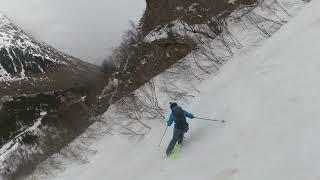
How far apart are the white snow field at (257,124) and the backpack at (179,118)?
924 millimetres

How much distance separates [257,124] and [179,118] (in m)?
3.29

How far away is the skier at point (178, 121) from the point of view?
19594 millimetres

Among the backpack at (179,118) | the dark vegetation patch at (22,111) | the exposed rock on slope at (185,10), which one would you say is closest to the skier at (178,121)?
the backpack at (179,118)

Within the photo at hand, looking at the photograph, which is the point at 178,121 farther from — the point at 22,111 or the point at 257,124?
the point at 22,111

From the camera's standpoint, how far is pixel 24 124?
150500mm

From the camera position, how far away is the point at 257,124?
1750cm

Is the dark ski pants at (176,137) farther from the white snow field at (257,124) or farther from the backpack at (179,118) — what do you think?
the white snow field at (257,124)

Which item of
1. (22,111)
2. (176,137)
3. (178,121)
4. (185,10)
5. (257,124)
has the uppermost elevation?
(185,10)

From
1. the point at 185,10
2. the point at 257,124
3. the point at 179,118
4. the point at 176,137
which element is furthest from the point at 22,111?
the point at 257,124

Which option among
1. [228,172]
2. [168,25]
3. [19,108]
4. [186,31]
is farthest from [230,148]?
[19,108]

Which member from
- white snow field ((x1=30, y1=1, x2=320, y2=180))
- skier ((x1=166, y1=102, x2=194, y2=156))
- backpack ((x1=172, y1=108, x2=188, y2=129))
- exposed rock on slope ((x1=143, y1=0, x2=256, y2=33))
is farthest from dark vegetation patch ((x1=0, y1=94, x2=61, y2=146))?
backpack ((x1=172, y1=108, x2=188, y2=129))

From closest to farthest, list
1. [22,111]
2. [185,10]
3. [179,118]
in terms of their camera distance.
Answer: [179,118], [185,10], [22,111]

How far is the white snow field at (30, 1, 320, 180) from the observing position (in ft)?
49.2

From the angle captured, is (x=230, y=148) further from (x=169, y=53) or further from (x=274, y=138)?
(x=169, y=53)
